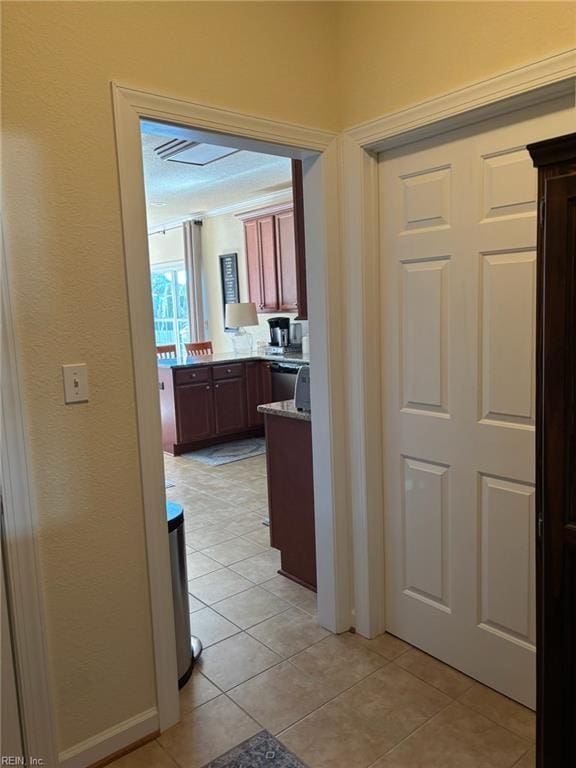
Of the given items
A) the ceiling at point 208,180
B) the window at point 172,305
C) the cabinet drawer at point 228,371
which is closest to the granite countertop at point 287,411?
the ceiling at point 208,180

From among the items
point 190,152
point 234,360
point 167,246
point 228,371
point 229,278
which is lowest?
point 228,371

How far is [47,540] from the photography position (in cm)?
168

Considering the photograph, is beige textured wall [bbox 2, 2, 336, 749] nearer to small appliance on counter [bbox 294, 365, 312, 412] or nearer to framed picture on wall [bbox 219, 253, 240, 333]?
small appliance on counter [bbox 294, 365, 312, 412]

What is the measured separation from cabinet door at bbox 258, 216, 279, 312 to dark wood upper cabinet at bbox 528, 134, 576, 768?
5352 millimetres

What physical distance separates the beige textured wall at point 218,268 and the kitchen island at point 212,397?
108 centimetres

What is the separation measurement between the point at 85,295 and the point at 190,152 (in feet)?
10.6

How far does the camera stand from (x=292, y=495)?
2932 mm

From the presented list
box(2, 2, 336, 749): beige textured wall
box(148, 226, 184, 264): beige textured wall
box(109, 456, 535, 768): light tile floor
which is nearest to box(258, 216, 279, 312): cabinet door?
box(148, 226, 184, 264): beige textured wall

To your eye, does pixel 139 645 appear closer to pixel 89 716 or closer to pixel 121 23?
pixel 89 716

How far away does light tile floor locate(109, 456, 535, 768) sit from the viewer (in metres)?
1.83

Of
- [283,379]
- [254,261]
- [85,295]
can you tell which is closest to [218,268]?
[254,261]

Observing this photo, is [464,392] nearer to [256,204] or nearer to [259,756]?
[259,756]

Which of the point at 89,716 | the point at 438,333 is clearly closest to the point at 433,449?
the point at 438,333

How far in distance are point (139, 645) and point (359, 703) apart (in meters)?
0.82
